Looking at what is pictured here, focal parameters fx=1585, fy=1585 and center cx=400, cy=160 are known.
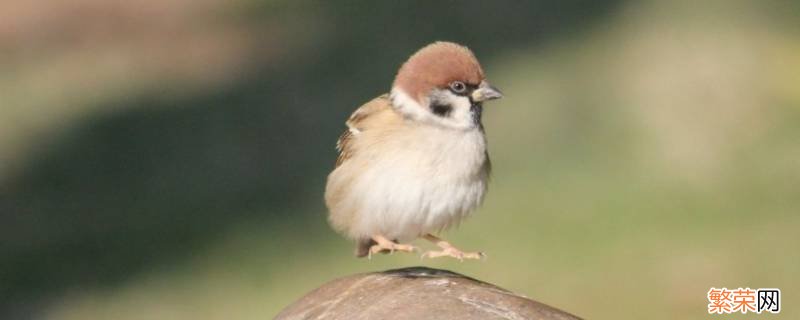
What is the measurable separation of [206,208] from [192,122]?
1.14 meters

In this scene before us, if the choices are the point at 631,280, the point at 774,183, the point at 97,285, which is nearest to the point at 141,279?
the point at 97,285

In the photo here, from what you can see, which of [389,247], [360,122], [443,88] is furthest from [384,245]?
[443,88]

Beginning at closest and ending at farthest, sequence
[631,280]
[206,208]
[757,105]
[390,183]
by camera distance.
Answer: [390,183] → [631,280] → [206,208] → [757,105]

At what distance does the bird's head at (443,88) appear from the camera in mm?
5566

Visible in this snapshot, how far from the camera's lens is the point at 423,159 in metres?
5.64

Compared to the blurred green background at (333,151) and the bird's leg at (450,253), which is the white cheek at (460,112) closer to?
the bird's leg at (450,253)

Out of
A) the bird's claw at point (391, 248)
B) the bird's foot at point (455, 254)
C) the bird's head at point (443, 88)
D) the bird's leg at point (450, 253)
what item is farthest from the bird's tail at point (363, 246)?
the bird's head at point (443, 88)

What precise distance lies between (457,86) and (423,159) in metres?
0.29

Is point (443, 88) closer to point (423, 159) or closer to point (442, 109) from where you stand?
point (442, 109)

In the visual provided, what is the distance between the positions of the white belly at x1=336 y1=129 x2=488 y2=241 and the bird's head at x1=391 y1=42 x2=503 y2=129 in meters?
0.07

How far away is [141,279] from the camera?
10.3 m

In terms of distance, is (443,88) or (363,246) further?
(363,246)

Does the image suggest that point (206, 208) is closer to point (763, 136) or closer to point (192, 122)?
point (192, 122)

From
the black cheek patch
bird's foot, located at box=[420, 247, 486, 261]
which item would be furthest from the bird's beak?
bird's foot, located at box=[420, 247, 486, 261]
